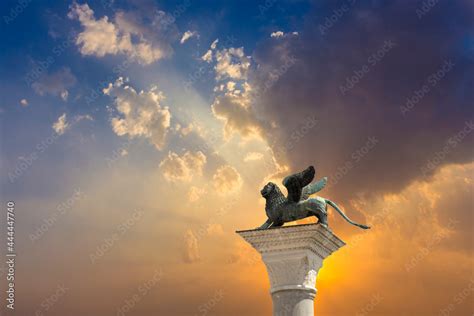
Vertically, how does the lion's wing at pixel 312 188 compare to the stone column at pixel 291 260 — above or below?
above

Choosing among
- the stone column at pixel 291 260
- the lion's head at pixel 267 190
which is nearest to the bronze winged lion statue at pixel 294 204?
the lion's head at pixel 267 190

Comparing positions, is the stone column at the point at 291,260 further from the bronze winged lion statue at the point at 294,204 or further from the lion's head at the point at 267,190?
the lion's head at the point at 267,190

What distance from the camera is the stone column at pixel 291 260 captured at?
15242 millimetres

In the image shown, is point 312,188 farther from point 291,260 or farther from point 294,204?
point 291,260

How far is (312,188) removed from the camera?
16.9 meters

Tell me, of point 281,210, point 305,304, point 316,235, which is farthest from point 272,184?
point 305,304

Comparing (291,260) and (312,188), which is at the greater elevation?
(312,188)

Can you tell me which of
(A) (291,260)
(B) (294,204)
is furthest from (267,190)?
(A) (291,260)

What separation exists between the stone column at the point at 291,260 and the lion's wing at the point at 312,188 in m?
1.24

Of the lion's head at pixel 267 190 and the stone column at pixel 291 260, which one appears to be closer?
the stone column at pixel 291 260

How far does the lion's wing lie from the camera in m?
16.6

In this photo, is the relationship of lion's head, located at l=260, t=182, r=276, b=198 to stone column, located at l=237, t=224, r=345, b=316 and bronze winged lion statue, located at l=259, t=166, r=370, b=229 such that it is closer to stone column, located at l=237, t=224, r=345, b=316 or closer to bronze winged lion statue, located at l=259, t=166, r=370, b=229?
bronze winged lion statue, located at l=259, t=166, r=370, b=229

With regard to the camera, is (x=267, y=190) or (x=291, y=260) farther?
(x=267, y=190)

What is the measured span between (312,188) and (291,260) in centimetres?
212
